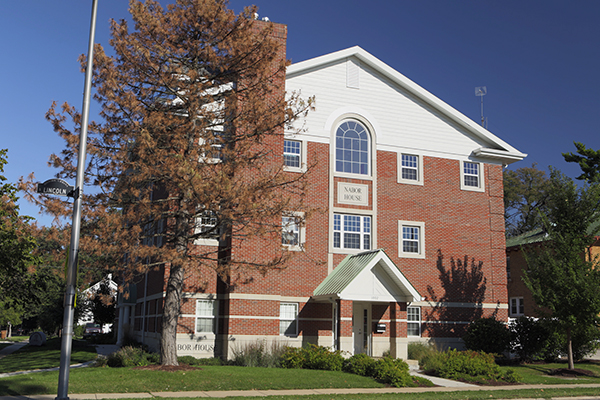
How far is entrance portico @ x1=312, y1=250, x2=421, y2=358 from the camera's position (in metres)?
20.8

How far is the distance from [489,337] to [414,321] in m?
3.34

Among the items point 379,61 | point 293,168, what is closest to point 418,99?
point 379,61

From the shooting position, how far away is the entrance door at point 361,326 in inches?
902

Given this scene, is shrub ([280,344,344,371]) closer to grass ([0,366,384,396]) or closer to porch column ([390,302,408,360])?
grass ([0,366,384,396])

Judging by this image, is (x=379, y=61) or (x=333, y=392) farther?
(x=379, y=61)

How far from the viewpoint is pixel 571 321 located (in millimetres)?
20266

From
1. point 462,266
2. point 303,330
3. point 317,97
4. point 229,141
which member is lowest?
point 303,330

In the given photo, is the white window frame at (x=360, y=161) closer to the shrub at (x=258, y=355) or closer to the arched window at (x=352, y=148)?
the arched window at (x=352, y=148)

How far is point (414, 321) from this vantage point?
24.5m

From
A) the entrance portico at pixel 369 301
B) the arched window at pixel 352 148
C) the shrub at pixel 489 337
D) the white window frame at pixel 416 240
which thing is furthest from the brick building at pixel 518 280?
the entrance portico at pixel 369 301

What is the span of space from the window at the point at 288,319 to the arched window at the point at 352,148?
6.76m

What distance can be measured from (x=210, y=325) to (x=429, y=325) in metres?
10.2

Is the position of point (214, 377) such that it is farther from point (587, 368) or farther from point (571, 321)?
point (587, 368)

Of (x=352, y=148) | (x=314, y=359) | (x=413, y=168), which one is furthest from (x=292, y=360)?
(x=413, y=168)
